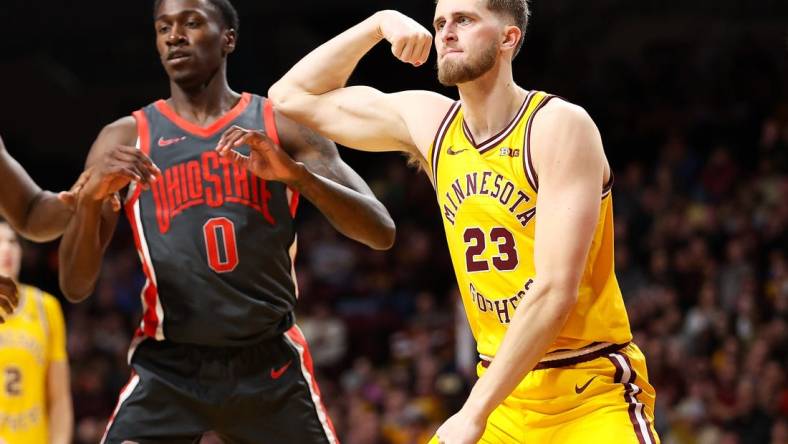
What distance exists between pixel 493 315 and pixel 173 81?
173 centimetres

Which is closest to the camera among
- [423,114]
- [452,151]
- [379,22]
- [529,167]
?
[529,167]

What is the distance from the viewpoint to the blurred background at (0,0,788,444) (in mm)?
10547

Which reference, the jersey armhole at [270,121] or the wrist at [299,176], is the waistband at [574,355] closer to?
the wrist at [299,176]

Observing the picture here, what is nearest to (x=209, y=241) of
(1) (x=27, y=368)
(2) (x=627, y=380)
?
(2) (x=627, y=380)

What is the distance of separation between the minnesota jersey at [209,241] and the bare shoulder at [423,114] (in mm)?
677

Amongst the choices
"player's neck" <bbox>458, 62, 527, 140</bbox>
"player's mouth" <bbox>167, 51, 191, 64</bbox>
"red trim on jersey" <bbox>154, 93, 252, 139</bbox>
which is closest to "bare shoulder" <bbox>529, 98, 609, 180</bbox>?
"player's neck" <bbox>458, 62, 527, 140</bbox>

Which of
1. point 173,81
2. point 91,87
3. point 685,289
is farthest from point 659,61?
point 173,81

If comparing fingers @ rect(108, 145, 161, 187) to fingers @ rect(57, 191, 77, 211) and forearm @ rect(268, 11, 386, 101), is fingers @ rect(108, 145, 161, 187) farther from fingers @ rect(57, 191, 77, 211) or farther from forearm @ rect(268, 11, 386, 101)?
forearm @ rect(268, 11, 386, 101)

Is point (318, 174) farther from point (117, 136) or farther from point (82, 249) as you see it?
point (82, 249)

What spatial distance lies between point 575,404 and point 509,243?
583mm

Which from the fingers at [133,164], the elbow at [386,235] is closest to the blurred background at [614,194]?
the elbow at [386,235]

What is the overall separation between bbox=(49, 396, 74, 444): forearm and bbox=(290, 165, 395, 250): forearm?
7.12ft

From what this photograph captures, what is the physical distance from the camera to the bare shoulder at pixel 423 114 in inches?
171

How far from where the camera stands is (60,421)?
604 centimetres
